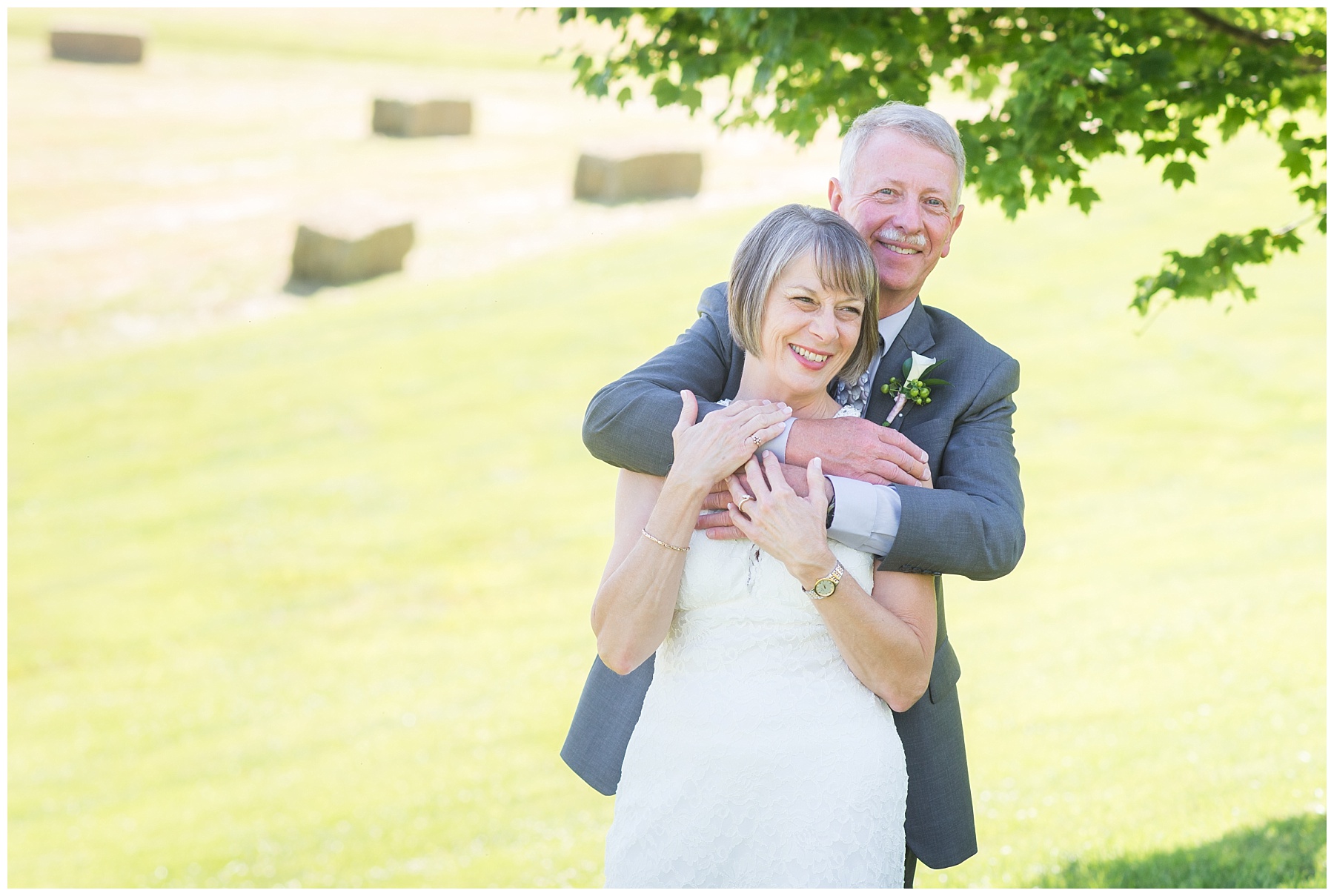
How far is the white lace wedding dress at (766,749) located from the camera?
3.07m

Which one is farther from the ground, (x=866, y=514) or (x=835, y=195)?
(x=835, y=195)

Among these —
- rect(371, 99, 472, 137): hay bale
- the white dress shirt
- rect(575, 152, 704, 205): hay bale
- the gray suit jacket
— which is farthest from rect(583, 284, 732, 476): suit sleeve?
rect(371, 99, 472, 137): hay bale

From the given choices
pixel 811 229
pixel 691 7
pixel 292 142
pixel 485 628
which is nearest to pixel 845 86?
pixel 691 7

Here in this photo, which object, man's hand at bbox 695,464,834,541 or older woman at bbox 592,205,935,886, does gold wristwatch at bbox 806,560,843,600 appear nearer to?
Answer: older woman at bbox 592,205,935,886


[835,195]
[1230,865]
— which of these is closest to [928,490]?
[835,195]

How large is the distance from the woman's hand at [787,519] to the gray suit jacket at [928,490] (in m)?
0.18

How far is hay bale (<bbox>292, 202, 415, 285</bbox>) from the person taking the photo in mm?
21922

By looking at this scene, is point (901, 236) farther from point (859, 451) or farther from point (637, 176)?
point (637, 176)

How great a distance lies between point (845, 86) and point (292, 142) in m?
25.0

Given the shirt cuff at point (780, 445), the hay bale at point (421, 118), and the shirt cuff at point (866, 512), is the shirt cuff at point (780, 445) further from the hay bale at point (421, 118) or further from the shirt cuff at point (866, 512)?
the hay bale at point (421, 118)

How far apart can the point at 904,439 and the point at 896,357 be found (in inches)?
12.9

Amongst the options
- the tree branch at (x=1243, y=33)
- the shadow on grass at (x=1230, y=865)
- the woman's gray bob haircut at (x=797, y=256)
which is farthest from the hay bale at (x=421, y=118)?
the woman's gray bob haircut at (x=797, y=256)

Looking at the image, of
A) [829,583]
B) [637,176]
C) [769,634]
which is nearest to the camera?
[829,583]

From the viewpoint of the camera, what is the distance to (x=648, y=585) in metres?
2.98
